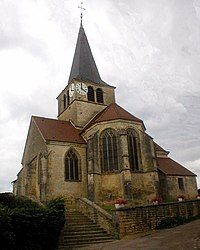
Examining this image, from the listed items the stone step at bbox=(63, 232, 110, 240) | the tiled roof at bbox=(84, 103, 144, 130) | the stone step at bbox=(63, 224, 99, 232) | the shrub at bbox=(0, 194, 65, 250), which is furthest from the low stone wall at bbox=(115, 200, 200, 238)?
the tiled roof at bbox=(84, 103, 144, 130)

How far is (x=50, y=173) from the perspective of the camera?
82.5 ft

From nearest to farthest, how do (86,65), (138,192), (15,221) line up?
1. (15,221)
2. (138,192)
3. (86,65)

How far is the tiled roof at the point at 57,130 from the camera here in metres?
27.1

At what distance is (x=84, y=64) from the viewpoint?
37.2m

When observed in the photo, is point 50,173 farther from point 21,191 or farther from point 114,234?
point 114,234

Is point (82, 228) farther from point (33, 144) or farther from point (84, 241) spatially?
point (33, 144)

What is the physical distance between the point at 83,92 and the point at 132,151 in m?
10.8

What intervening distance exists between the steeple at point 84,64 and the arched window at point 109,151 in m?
10.5

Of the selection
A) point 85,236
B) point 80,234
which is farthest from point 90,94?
point 85,236

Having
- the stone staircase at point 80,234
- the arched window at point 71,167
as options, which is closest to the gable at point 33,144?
the arched window at point 71,167

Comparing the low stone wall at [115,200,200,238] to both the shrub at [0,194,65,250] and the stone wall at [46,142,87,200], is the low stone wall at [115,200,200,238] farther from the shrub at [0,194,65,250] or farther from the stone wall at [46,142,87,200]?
the stone wall at [46,142,87,200]

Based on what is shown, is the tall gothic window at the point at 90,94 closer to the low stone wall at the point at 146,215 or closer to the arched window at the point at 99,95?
the arched window at the point at 99,95

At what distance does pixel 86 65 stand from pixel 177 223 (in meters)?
24.7

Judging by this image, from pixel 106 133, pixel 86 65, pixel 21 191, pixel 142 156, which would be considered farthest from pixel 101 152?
pixel 86 65
